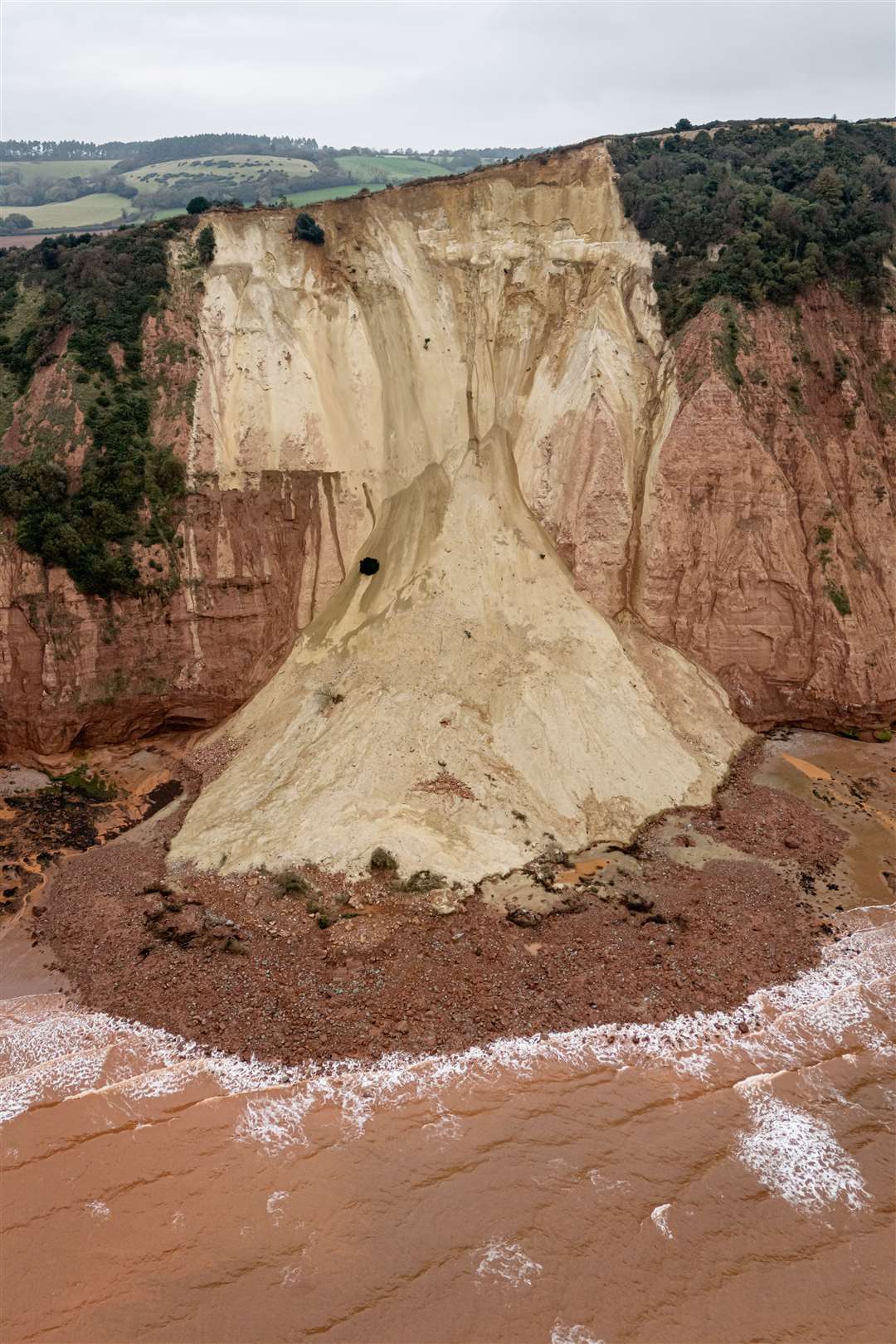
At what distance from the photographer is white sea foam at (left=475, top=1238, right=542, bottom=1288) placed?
457 inches

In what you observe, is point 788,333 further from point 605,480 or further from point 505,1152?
point 505,1152

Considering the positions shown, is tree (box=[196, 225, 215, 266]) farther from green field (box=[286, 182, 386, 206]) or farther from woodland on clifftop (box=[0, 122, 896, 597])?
green field (box=[286, 182, 386, 206])

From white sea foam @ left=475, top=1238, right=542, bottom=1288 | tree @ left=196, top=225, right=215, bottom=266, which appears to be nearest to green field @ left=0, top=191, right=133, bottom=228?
tree @ left=196, top=225, right=215, bottom=266

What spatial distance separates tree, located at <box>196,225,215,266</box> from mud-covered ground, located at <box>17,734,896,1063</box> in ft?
69.6

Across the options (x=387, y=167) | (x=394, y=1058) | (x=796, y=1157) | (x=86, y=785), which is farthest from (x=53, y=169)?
(x=796, y=1157)

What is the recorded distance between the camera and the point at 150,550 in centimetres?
2728

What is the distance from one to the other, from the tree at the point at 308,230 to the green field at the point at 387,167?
84.8 m

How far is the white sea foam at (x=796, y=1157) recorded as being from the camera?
12.9 m

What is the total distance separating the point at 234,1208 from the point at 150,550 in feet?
66.9

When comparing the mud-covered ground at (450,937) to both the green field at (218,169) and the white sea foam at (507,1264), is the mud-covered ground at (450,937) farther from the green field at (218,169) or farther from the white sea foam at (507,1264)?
the green field at (218,169)

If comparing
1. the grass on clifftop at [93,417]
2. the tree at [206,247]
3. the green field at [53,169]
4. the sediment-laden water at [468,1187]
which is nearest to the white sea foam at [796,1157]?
the sediment-laden water at [468,1187]

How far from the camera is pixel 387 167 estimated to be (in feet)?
380

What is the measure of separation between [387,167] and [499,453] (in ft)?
356

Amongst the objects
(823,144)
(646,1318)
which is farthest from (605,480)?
(646,1318)
